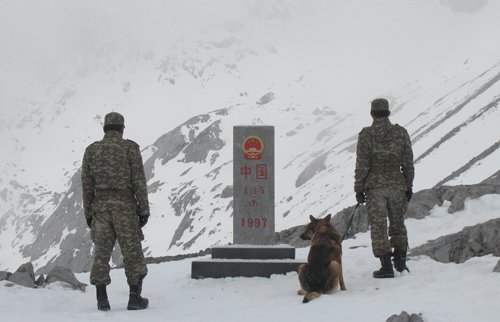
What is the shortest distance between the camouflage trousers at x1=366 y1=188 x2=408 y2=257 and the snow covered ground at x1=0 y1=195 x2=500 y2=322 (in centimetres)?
51

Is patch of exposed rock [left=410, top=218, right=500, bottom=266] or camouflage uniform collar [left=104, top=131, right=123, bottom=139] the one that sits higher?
camouflage uniform collar [left=104, top=131, right=123, bottom=139]

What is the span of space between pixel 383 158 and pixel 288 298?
103 inches

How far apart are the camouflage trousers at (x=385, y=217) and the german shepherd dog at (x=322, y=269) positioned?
2.25 ft

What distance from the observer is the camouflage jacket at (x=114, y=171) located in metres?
7.90

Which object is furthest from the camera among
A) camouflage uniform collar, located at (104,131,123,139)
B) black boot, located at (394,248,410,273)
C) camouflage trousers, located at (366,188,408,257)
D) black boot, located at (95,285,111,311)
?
black boot, located at (394,248,410,273)

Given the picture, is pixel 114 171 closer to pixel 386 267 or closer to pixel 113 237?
pixel 113 237

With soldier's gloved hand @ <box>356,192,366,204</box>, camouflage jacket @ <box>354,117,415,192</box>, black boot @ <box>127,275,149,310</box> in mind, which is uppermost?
camouflage jacket @ <box>354,117,415,192</box>

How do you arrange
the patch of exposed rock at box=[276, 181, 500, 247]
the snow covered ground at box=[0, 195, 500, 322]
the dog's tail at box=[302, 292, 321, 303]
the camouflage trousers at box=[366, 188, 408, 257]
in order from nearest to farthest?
the snow covered ground at box=[0, 195, 500, 322]
the dog's tail at box=[302, 292, 321, 303]
the camouflage trousers at box=[366, 188, 408, 257]
the patch of exposed rock at box=[276, 181, 500, 247]

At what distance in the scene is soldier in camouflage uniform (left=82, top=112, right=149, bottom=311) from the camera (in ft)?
25.6

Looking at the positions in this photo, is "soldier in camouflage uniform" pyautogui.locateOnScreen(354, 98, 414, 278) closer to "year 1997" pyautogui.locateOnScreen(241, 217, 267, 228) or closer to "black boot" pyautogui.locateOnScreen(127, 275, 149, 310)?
"year 1997" pyautogui.locateOnScreen(241, 217, 267, 228)

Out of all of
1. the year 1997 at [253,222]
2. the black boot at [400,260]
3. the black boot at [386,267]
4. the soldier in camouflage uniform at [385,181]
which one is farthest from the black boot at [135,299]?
the year 1997 at [253,222]

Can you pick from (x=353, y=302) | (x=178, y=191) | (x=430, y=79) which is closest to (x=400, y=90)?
(x=430, y=79)

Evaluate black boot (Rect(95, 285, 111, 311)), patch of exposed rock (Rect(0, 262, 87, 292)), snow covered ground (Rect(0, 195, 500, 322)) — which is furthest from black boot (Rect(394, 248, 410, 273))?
patch of exposed rock (Rect(0, 262, 87, 292))

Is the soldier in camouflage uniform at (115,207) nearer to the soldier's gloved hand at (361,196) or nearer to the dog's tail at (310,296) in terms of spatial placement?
the dog's tail at (310,296)
